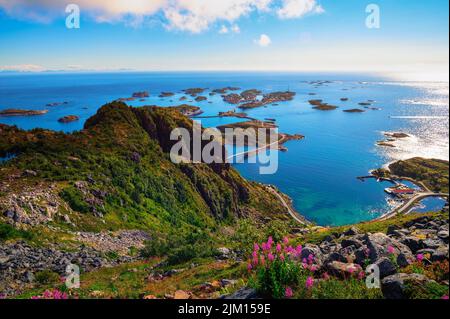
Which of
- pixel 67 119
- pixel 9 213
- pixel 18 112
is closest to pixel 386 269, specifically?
pixel 9 213

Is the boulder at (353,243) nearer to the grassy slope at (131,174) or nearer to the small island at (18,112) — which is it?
the grassy slope at (131,174)

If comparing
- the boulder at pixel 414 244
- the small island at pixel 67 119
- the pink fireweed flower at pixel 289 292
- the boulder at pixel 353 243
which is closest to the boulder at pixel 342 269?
the pink fireweed flower at pixel 289 292

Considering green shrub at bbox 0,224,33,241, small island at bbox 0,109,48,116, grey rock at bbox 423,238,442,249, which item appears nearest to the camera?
grey rock at bbox 423,238,442,249

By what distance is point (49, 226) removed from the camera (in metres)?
18.0

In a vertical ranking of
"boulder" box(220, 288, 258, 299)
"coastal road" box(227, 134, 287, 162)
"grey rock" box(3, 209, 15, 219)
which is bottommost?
"coastal road" box(227, 134, 287, 162)

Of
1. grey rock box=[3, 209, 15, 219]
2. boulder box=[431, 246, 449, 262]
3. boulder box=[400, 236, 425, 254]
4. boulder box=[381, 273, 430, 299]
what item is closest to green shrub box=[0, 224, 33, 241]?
grey rock box=[3, 209, 15, 219]

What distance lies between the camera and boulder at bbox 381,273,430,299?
222 inches

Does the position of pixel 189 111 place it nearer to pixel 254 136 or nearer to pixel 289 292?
pixel 254 136

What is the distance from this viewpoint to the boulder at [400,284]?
5641mm

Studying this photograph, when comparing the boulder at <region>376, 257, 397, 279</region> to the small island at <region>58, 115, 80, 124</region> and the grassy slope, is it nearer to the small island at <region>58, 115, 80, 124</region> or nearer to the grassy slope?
the grassy slope

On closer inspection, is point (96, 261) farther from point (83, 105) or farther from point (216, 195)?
point (83, 105)

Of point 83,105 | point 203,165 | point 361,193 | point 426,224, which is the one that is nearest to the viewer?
point 426,224
